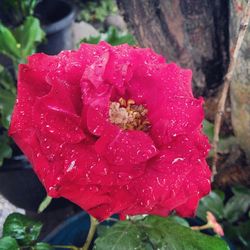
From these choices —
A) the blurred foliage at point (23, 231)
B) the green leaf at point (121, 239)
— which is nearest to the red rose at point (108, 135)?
the green leaf at point (121, 239)

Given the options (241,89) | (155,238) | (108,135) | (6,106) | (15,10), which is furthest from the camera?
(15,10)

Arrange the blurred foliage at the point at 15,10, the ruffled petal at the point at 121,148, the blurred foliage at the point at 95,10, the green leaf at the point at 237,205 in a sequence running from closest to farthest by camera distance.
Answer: the ruffled petal at the point at 121,148
the green leaf at the point at 237,205
the blurred foliage at the point at 15,10
the blurred foliage at the point at 95,10

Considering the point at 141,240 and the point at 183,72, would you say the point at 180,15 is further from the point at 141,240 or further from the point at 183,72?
the point at 141,240

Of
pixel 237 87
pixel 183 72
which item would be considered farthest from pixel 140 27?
pixel 183 72

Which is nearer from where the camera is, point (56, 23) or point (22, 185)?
point (22, 185)

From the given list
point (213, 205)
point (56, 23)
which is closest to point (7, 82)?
point (213, 205)

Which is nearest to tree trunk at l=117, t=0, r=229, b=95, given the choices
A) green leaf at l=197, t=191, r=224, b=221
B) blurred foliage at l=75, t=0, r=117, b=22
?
green leaf at l=197, t=191, r=224, b=221

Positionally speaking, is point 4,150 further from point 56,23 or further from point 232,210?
point 56,23

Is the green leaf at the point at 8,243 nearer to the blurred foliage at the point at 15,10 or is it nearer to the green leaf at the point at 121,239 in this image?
the green leaf at the point at 121,239
